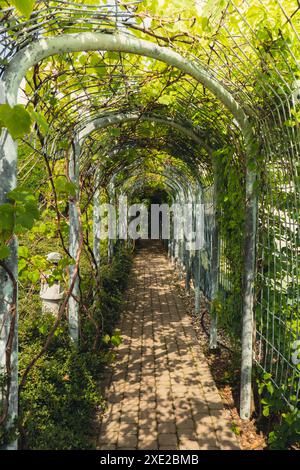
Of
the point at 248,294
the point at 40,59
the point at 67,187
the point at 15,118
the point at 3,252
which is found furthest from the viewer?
the point at 248,294

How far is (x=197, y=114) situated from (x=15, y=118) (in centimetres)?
287

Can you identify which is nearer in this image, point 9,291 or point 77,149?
point 9,291

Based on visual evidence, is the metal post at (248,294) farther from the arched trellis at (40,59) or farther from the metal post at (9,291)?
the metal post at (9,291)

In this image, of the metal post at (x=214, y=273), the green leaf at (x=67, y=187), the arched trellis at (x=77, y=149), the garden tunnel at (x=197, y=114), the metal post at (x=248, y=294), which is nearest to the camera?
the garden tunnel at (x=197, y=114)

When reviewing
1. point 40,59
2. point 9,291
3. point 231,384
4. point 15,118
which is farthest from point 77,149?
point 231,384

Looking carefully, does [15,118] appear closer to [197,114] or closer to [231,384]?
[197,114]

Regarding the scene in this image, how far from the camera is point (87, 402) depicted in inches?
132

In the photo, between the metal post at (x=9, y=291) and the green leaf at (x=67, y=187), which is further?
the green leaf at (x=67, y=187)

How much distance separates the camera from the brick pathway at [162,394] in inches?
120

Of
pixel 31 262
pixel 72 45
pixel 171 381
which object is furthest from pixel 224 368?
pixel 72 45

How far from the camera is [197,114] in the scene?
4.02m

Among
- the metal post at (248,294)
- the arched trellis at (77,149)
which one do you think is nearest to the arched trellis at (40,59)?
the metal post at (248,294)

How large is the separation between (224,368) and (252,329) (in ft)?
4.28
